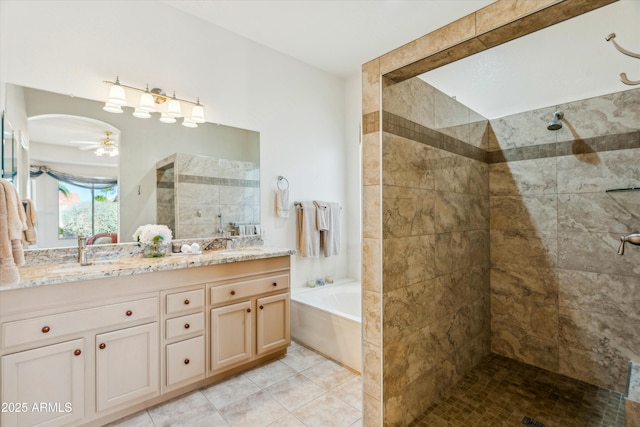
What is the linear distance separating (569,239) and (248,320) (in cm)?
242

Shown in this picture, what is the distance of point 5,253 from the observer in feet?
4.75

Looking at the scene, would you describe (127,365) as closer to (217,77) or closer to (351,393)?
(351,393)

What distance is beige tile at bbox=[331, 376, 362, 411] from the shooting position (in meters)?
2.03

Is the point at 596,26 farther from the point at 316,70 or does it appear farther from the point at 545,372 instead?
the point at 316,70

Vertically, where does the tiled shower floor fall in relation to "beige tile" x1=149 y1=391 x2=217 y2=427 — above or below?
above

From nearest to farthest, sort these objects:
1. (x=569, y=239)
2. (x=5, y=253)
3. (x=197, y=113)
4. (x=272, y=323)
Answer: (x=5, y=253)
(x=569, y=239)
(x=272, y=323)
(x=197, y=113)

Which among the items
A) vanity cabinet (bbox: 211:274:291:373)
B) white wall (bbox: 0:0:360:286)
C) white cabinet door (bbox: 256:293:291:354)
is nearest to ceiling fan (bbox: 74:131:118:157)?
white wall (bbox: 0:0:360:286)

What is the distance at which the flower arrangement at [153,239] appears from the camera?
2.25m

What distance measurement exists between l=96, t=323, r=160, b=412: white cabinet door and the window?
848 mm

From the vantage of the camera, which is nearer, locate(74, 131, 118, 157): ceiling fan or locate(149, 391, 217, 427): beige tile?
locate(149, 391, 217, 427): beige tile

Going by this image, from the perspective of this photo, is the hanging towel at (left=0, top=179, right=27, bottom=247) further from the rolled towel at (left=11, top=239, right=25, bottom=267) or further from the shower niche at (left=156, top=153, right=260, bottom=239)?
the shower niche at (left=156, top=153, right=260, bottom=239)

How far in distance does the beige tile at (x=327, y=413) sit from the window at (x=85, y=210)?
6.03ft

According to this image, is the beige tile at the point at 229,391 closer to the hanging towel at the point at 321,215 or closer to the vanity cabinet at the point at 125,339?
the vanity cabinet at the point at 125,339

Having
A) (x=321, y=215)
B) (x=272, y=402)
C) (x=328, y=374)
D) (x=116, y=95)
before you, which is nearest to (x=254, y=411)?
(x=272, y=402)
